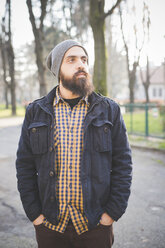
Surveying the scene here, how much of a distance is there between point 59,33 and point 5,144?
21.7 m

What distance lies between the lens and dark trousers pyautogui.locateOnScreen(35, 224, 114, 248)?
200cm

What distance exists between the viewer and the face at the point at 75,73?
210 cm

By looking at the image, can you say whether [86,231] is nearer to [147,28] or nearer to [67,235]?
[67,235]

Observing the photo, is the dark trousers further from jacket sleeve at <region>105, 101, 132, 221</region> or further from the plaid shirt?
jacket sleeve at <region>105, 101, 132, 221</region>

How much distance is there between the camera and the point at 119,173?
208 centimetres

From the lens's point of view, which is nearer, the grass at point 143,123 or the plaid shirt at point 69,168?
the plaid shirt at point 69,168

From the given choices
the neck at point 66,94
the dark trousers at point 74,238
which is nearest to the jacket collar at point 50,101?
the neck at point 66,94

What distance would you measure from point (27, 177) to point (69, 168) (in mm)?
406

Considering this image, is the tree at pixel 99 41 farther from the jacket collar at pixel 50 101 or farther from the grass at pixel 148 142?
the jacket collar at pixel 50 101

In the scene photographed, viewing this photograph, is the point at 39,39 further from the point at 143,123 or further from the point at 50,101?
the point at 50,101

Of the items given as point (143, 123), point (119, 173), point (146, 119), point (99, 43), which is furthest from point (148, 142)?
point (119, 173)

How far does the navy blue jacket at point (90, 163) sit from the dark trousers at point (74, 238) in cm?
11

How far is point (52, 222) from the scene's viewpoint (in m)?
2.00

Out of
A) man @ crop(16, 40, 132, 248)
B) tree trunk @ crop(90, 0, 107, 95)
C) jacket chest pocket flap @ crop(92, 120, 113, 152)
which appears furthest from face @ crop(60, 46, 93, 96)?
tree trunk @ crop(90, 0, 107, 95)
